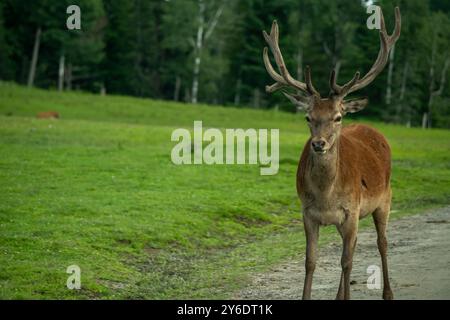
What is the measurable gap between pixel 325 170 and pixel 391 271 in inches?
125

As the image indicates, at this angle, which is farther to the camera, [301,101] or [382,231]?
[382,231]

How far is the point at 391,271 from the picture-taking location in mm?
13680

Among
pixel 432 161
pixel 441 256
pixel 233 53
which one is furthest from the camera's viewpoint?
pixel 233 53

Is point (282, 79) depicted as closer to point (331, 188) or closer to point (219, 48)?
point (331, 188)

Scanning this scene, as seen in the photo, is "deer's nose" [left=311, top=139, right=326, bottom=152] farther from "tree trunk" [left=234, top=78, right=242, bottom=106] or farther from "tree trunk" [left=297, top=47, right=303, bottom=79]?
"tree trunk" [left=234, top=78, right=242, bottom=106]

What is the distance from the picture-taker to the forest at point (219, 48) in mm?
67312

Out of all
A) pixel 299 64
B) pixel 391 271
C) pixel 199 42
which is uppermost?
pixel 199 42

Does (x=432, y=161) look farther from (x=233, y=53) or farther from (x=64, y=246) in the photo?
(x=233, y=53)

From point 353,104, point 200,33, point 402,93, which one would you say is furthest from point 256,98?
point 353,104

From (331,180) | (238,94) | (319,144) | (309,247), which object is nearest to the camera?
(319,144)

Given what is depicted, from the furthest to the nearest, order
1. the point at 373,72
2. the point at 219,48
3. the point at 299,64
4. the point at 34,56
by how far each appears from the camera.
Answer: the point at 219,48 → the point at 299,64 → the point at 34,56 → the point at 373,72

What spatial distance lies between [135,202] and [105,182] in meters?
3.13

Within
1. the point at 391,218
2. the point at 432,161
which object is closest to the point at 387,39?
the point at 391,218

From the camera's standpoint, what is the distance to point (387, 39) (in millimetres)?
13188
